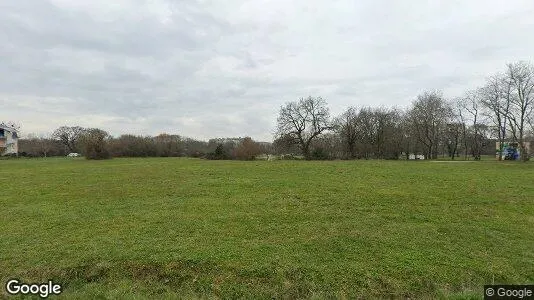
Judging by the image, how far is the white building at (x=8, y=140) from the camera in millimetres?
79125

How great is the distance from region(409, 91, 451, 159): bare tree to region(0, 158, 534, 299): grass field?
165 ft

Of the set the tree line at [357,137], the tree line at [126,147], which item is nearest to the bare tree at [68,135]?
the tree line at [126,147]

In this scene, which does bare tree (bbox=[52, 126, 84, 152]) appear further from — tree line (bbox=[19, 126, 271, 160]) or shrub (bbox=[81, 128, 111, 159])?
shrub (bbox=[81, 128, 111, 159])

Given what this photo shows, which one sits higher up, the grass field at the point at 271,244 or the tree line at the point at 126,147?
the tree line at the point at 126,147

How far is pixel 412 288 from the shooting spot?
553 centimetres

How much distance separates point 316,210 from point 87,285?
7.08 metres

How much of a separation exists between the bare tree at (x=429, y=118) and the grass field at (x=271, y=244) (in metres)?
50.4

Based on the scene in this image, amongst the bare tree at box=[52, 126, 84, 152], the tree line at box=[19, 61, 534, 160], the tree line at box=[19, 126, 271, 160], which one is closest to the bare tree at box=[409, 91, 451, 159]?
the tree line at box=[19, 61, 534, 160]

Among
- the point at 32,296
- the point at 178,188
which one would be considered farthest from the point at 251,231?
the point at 178,188

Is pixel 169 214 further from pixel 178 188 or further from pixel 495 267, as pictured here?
pixel 495 267

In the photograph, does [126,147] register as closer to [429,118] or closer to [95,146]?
[95,146]

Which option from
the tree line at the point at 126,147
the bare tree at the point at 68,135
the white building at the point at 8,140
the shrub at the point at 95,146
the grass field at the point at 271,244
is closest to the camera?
the grass field at the point at 271,244

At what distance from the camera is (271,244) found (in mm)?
7363

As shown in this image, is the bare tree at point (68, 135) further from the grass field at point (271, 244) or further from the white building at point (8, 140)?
the grass field at point (271, 244)
